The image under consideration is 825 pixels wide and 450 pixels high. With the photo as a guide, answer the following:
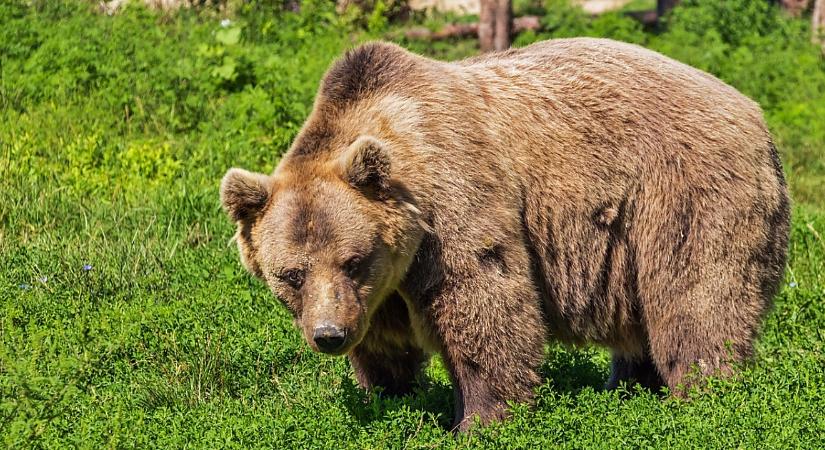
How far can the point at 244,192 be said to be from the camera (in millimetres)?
5398

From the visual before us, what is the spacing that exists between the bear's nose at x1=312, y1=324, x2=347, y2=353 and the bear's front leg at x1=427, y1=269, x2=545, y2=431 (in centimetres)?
55

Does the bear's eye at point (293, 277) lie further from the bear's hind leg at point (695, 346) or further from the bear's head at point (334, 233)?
the bear's hind leg at point (695, 346)

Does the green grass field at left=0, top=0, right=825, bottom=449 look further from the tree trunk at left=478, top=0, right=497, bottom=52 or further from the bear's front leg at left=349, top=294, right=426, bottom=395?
the tree trunk at left=478, top=0, right=497, bottom=52

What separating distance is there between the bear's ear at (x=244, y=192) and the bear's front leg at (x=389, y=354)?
827 millimetres

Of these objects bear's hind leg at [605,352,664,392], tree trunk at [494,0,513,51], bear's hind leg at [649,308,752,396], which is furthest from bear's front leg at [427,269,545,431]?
tree trunk at [494,0,513,51]

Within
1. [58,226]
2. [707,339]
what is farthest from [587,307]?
[58,226]

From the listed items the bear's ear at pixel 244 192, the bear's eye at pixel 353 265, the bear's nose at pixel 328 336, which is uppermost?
the bear's ear at pixel 244 192

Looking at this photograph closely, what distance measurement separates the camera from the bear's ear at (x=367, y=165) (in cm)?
530

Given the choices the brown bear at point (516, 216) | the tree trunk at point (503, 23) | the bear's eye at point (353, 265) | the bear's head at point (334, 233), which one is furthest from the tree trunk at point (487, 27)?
the bear's eye at point (353, 265)

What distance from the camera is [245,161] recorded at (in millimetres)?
9805

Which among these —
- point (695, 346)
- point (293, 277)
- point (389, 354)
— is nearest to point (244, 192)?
point (293, 277)

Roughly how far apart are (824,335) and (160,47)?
7.04 m

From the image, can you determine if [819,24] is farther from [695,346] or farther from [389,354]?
[389,354]

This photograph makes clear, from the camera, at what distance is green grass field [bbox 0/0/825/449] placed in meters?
5.63
